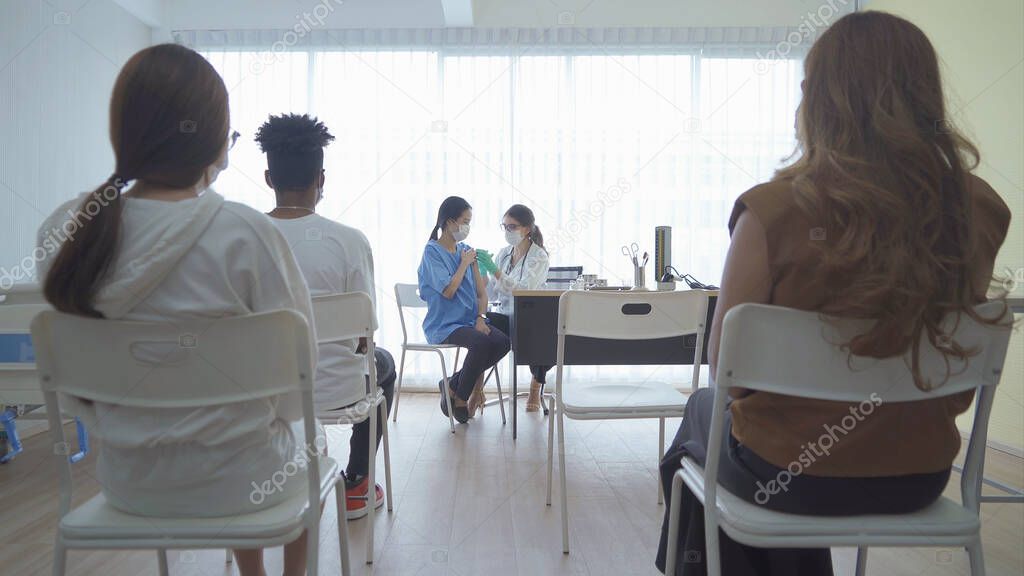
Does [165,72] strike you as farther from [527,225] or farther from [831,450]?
[527,225]

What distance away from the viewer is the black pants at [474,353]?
324cm

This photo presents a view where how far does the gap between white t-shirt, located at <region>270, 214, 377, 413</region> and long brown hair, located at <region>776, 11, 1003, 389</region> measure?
1.24 meters

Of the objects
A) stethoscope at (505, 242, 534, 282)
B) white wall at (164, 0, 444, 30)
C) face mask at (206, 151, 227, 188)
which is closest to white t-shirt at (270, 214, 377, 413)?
face mask at (206, 151, 227, 188)

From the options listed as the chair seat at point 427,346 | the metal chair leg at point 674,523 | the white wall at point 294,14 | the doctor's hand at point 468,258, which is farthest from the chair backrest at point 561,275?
the metal chair leg at point 674,523

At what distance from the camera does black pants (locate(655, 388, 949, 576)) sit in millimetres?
920

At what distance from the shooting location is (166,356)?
850mm

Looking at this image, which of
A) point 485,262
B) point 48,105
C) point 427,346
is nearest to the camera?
point 48,105

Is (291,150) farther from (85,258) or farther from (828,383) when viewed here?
(828,383)

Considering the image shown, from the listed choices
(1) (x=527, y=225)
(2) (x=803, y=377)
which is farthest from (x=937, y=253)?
(1) (x=527, y=225)

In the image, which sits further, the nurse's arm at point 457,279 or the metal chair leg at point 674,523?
the nurse's arm at point 457,279

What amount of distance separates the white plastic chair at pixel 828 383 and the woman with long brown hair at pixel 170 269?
702 millimetres

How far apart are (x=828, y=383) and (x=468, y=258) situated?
2.64 metres

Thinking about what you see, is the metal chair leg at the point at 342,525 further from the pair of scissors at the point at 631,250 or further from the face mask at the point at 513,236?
the pair of scissors at the point at 631,250

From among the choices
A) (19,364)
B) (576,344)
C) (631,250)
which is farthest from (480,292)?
(19,364)
